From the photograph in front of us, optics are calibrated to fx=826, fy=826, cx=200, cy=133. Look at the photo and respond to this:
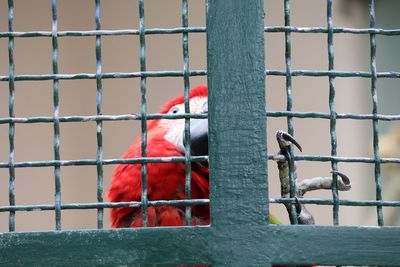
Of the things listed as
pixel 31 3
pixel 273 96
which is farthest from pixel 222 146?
pixel 31 3

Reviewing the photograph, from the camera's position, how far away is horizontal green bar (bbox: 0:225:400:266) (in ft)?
3.57

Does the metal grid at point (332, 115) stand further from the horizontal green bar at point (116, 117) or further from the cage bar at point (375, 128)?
the horizontal green bar at point (116, 117)

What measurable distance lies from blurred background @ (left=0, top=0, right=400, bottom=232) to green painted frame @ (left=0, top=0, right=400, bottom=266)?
5.90ft

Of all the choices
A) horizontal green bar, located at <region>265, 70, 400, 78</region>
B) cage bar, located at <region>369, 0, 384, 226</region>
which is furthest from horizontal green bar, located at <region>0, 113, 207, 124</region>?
cage bar, located at <region>369, 0, 384, 226</region>

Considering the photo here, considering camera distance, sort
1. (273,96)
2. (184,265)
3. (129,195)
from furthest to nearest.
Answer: (273,96) → (129,195) → (184,265)

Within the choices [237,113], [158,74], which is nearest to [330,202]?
[237,113]

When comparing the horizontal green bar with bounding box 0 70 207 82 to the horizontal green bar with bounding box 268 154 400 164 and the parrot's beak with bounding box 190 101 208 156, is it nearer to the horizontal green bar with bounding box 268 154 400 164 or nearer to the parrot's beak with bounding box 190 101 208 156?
the horizontal green bar with bounding box 268 154 400 164

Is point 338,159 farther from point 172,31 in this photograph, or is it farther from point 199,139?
point 199,139

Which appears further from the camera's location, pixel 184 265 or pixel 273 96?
pixel 273 96

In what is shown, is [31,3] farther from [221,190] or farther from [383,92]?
[221,190]

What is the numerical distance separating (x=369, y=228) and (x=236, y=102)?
0.25 meters

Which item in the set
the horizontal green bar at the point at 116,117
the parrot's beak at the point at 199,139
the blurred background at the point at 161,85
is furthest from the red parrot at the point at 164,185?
the blurred background at the point at 161,85

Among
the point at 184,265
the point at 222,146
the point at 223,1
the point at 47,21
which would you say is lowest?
the point at 184,265

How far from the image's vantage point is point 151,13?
3.05m
